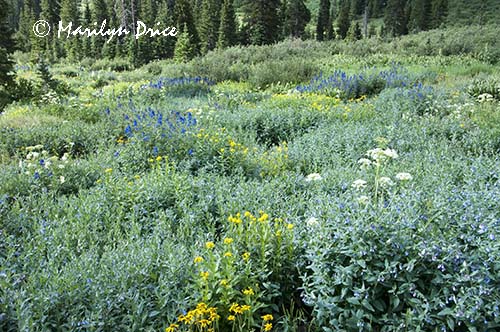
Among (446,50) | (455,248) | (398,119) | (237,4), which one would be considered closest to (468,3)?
(237,4)

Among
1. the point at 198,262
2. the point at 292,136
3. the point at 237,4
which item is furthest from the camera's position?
the point at 237,4

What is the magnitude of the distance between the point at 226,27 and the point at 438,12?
37.0 meters

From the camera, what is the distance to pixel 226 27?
1683 inches

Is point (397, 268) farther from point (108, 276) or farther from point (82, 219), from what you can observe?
point (82, 219)

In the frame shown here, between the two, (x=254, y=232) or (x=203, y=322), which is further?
(x=254, y=232)

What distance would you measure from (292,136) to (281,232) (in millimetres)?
4127

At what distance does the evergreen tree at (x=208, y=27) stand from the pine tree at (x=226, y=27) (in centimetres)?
180

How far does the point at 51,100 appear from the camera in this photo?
989cm

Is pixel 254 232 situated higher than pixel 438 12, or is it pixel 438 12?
pixel 438 12

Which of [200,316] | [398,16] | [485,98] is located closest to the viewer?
[200,316]

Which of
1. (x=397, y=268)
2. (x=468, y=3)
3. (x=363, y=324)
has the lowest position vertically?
(x=363, y=324)

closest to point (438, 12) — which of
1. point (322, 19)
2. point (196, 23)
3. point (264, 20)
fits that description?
point (322, 19)

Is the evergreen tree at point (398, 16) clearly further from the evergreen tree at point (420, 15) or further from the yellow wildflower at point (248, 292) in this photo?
the yellow wildflower at point (248, 292)

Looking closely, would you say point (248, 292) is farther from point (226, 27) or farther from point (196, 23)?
point (196, 23)
